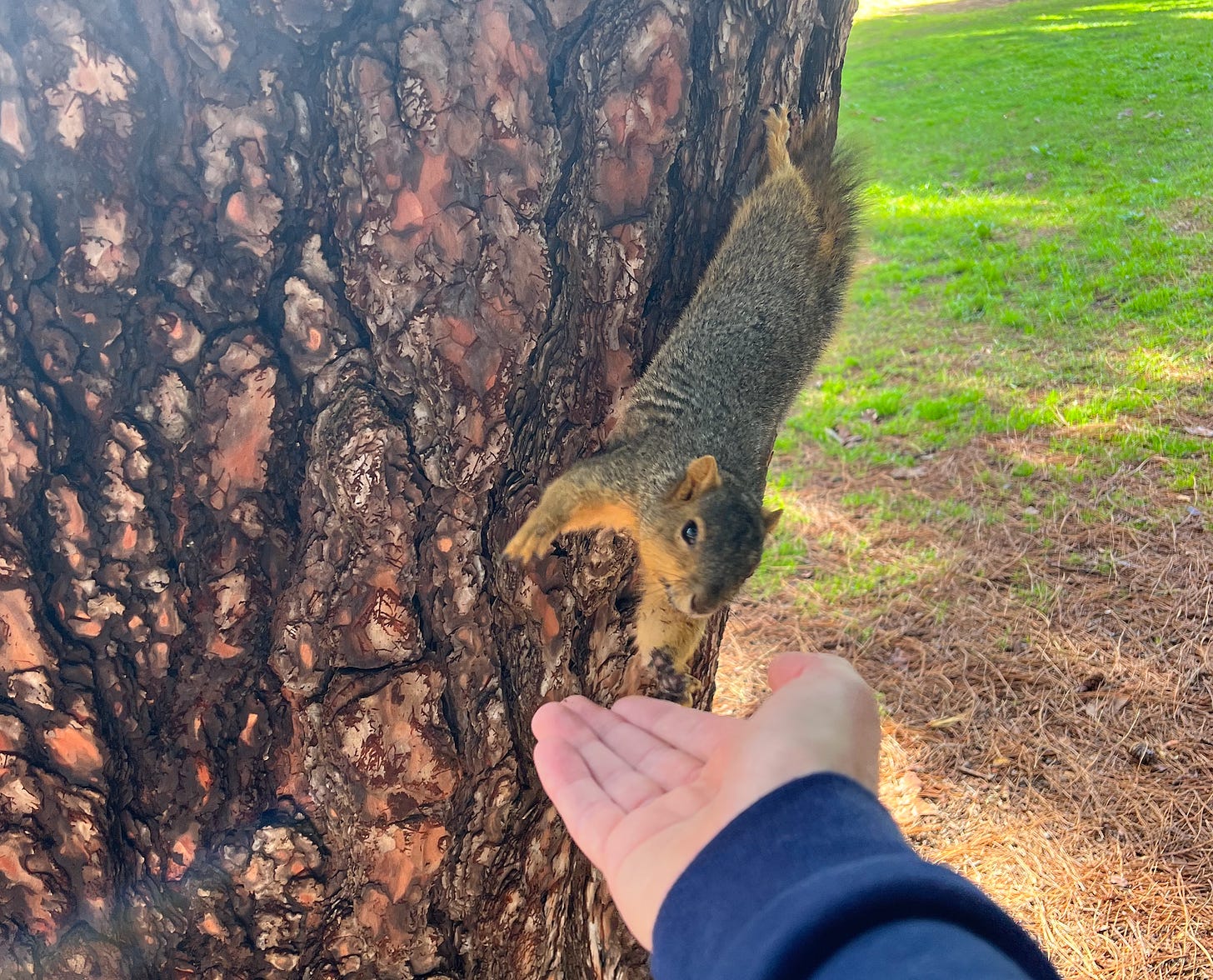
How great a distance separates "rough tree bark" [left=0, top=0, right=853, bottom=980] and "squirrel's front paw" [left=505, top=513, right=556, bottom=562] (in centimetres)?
4

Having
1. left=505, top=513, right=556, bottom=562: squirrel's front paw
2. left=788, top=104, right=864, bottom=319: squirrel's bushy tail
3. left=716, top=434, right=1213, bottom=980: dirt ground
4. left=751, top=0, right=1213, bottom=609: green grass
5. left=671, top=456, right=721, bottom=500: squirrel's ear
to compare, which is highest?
left=788, top=104, right=864, bottom=319: squirrel's bushy tail

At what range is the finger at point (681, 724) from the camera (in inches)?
69.2

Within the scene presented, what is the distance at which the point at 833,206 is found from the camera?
3072 mm

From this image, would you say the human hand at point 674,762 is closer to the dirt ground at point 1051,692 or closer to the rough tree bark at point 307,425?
the rough tree bark at point 307,425

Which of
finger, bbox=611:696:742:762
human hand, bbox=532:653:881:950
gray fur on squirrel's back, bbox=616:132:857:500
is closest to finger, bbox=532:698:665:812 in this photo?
human hand, bbox=532:653:881:950

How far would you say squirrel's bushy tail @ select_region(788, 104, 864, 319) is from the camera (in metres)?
2.86

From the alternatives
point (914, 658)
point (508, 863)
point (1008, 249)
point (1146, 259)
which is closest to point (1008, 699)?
point (914, 658)

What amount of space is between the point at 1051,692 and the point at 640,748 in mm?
2659

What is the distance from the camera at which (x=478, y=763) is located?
188 centimetres

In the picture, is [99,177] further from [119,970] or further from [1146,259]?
[1146,259]

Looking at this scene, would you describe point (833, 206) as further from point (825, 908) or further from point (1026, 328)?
point (1026, 328)

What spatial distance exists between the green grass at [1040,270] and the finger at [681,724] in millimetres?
2308

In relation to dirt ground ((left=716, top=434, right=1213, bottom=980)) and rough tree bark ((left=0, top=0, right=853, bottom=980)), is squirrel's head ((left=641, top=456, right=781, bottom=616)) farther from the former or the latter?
dirt ground ((left=716, top=434, right=1213, bottom=980))

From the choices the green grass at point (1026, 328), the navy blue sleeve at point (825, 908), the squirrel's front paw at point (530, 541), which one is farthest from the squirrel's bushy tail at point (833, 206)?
the navy blue sleeve at point (825, 908)
